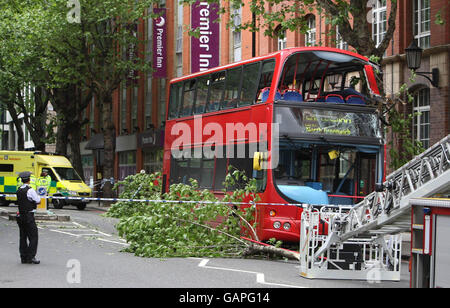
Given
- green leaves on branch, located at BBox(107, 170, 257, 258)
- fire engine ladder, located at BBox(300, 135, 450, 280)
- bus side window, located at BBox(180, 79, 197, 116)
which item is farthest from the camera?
bus side window, located at BBox(180, 79, 197, 116)

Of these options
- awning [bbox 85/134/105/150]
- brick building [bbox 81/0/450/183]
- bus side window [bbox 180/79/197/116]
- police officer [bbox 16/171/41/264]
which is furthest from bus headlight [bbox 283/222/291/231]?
awning [bbox 85/134/105/150]

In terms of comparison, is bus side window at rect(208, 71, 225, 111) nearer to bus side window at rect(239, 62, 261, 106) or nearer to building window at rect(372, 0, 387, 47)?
bus side window at rect(239, 62, 261, 106)

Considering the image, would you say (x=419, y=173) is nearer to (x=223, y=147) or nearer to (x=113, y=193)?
(x=223, y=147)

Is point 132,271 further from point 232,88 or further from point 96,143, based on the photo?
point 96,143

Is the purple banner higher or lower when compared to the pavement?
higher

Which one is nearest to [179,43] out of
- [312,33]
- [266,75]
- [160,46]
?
[160,46]

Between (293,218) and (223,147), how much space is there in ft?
9.82

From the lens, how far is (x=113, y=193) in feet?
132

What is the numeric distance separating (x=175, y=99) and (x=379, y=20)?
31.8 ft

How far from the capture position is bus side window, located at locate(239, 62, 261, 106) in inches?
662

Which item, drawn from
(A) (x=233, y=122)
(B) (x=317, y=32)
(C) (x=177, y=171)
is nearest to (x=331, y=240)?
(A) (x=233, y=122)

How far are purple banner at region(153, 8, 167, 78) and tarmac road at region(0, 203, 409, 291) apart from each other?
969 inches

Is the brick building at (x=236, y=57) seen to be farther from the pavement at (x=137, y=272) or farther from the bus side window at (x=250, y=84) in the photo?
the pavement at (x=137, y=272)

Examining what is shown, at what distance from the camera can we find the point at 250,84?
1703 centimetres
